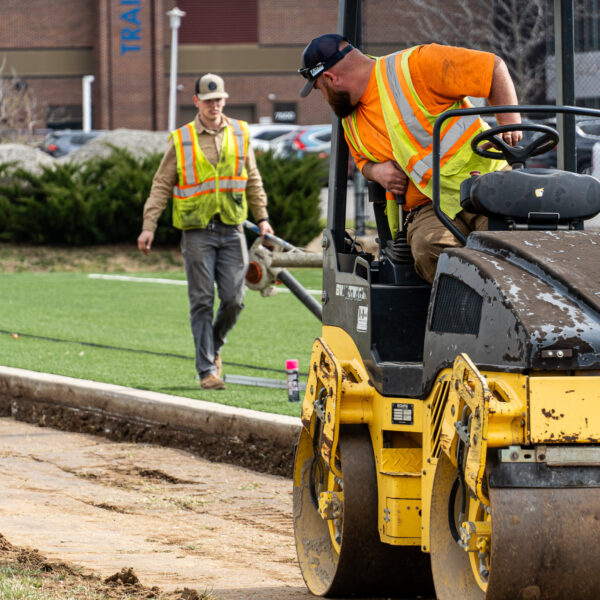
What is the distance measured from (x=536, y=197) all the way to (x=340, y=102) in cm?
110

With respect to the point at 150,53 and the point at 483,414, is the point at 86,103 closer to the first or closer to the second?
the point at 150,53

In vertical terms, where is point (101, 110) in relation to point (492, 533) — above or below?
above

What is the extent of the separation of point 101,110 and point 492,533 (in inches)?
2284

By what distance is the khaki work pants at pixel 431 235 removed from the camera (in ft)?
14.2

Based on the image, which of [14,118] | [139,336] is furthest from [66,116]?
[139,336]

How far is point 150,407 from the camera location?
8625mm

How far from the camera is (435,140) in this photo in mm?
4125

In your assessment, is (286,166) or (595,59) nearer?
(286,166)

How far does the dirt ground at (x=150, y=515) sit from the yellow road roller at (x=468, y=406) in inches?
19.4

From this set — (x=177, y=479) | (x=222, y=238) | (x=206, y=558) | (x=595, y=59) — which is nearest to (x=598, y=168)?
(x=222, y=238)

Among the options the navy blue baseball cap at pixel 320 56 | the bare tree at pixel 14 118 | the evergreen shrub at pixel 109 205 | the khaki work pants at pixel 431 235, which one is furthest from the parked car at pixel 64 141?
the khaki work pants at pixel 431 235

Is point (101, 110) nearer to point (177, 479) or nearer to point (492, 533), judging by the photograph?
point (177, 479)

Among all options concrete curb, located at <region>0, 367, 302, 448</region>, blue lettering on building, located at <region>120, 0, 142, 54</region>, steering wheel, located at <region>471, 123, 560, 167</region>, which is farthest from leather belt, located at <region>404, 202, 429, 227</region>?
blue lettering on building, located at <region>120, 0, 142, 54</region>

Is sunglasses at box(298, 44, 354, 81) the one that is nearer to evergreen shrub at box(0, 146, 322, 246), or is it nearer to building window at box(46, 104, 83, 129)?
evergreen shrub at box(0, 146, 322, 246)
